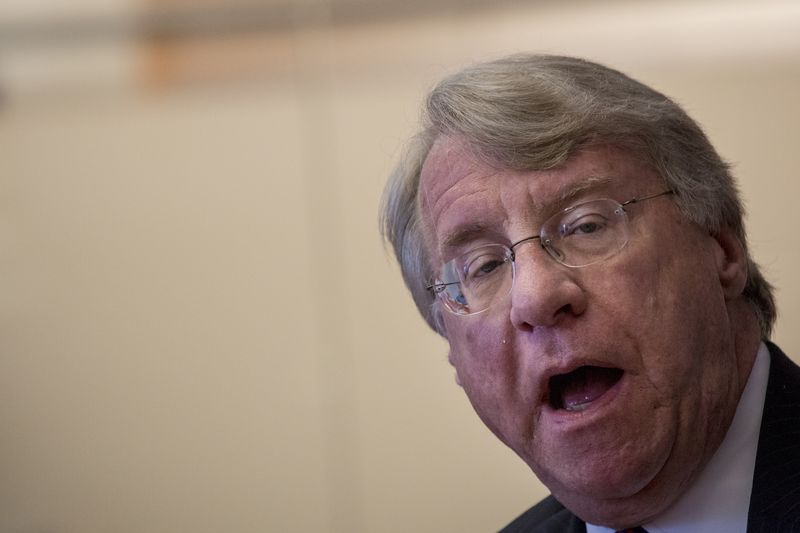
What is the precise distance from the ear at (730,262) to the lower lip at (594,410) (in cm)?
26

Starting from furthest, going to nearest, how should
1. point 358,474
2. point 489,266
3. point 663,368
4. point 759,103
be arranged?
point 358,474 → point 759,103 → point 489,266 → point 663,368

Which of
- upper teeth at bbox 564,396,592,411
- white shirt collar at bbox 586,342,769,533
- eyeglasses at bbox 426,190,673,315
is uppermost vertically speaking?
eyeglasses at bbox 426,190,673,315

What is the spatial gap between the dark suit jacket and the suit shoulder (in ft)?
1.31

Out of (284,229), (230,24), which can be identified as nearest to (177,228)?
(284,229)

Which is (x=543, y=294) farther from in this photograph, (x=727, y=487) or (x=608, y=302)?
(x=727, y=487)

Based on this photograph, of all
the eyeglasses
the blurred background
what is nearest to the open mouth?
the eyeglasses

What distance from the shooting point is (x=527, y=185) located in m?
1.30

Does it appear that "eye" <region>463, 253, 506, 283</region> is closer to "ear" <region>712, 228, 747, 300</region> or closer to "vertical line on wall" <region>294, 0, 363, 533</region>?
"ear" <region>712, 228, 747, 300</region>

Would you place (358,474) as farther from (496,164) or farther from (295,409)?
(496,164)

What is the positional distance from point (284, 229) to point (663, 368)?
1.38 m

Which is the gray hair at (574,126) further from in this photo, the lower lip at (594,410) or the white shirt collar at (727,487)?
the lower lip at (594,410)

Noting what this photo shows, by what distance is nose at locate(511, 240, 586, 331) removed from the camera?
3.95 ft

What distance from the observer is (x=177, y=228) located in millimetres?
2449

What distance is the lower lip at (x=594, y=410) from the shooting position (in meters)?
1.21
